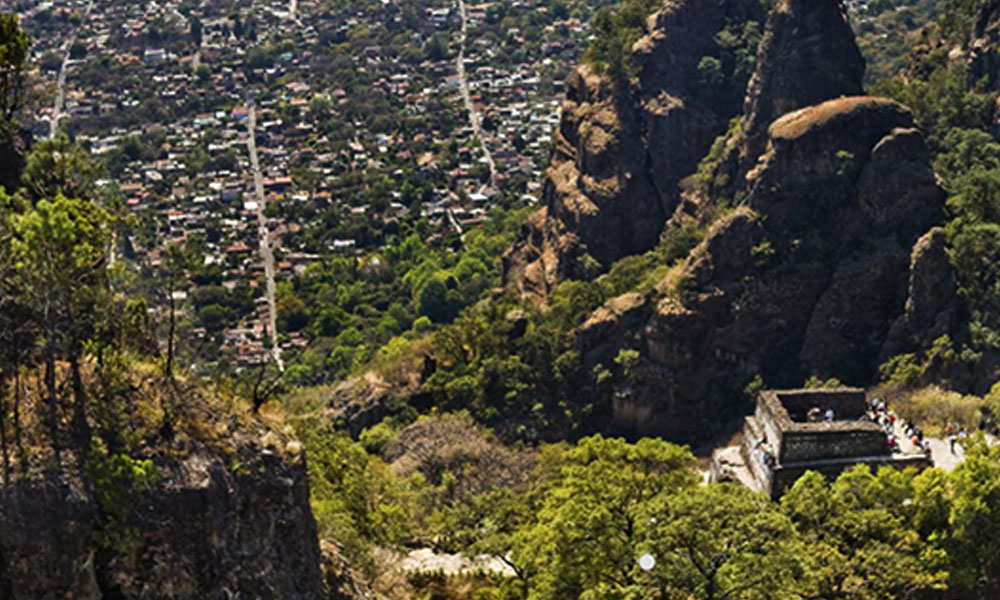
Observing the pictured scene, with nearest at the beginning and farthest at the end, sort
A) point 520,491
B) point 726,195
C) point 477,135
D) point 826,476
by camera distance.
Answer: point 826,476
point 520,491
point 726,195
point 477,135

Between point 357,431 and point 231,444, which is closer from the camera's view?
point 231,444

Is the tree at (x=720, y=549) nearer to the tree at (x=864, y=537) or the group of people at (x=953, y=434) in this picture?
the tree at (x=864, y=537)

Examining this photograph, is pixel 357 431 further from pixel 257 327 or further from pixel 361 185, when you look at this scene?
pixel 361 185

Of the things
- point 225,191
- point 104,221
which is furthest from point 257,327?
point 104,221

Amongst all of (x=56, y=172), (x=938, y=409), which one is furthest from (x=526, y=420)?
(x=56, y=172)

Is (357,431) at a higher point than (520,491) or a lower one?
lower

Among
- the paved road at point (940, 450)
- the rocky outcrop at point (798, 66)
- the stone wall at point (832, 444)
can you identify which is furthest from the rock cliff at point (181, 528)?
the rocky outcrop at point (798, 66)

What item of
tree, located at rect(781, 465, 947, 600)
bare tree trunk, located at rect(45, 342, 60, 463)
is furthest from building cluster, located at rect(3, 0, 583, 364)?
bare tree trunk, located at rect(45, 342, 60, 463)

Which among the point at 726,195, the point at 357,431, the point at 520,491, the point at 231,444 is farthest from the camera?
the point at 726,195
